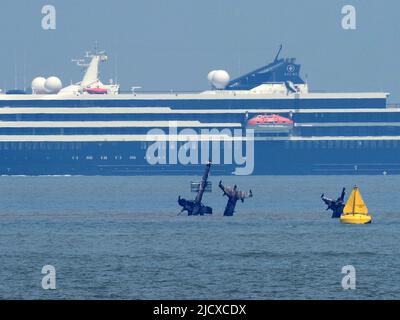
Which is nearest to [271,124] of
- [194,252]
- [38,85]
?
[38,85]

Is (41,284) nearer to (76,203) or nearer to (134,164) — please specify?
(76,203)

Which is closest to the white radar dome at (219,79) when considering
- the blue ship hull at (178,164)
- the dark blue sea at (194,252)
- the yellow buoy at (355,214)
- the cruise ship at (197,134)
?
the cruise ship at (197,134)

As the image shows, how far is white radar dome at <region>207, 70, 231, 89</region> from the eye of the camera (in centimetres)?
16650

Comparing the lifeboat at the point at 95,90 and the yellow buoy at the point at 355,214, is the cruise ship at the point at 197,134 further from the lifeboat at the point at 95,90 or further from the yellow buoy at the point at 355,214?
the yellow buoy at the point at 355,214

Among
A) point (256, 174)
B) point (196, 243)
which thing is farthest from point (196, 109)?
point (196, 243)

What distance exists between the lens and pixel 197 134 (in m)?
158

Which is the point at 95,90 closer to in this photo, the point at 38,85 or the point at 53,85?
the point at 53,85

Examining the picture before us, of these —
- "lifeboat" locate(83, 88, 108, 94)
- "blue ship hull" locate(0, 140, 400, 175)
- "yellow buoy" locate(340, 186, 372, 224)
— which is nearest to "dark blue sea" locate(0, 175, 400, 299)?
"yellow buoy" locate(340, 186, 372, 224)

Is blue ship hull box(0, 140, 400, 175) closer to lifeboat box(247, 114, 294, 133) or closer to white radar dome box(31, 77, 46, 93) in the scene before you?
lifeboat box(247, 114, 294, 133)

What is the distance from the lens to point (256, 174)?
524 ft

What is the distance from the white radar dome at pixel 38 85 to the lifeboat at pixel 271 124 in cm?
2779

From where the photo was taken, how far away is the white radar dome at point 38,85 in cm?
16600

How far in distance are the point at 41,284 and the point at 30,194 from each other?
7592 cm

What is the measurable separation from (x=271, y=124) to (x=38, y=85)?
31.4 meters
